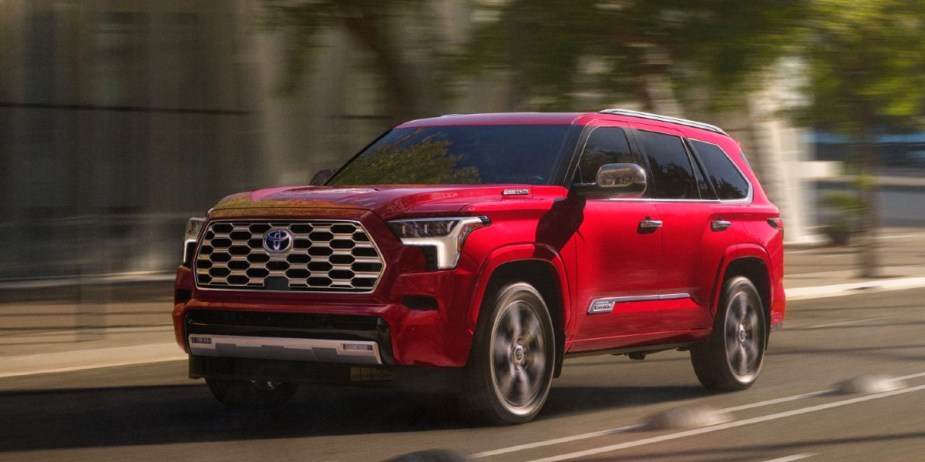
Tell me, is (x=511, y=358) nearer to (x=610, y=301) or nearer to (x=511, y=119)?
(x=610, y=301)

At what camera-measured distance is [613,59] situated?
1523cm

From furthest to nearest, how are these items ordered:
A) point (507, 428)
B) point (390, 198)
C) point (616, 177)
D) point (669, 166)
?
point (669, 166), point (616, 177), point (507, 428), point (390, 198)

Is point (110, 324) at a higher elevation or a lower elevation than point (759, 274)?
lower

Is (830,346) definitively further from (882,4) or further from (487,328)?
(487,328)

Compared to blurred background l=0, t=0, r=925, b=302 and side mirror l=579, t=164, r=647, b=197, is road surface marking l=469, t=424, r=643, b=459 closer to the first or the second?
side mirror l=579, t=164, r=647, b=197

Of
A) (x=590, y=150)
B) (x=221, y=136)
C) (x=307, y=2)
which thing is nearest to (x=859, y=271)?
(x=221, y=136)

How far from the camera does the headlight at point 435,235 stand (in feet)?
25.9

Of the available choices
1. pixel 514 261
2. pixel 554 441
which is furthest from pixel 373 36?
pixel 554 441

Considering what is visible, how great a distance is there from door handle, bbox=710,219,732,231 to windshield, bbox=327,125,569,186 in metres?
1.56

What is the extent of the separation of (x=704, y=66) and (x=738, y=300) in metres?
4.87

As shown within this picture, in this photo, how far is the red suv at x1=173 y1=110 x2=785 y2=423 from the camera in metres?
7.89

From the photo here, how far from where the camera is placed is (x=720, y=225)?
10.3 m

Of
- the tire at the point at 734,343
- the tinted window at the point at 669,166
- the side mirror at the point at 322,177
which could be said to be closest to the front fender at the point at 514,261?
the tinted window at the point at 669,166

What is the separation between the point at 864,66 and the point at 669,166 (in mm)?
9793
